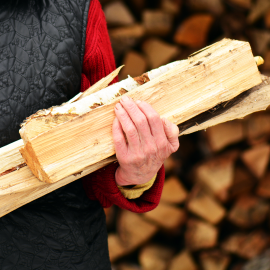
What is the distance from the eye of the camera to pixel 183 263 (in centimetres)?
142

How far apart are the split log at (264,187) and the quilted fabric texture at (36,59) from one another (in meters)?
1.17

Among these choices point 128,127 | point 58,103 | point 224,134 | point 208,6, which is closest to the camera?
point 128,127

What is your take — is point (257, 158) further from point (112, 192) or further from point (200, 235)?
point (112, 192)

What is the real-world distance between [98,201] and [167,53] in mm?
823

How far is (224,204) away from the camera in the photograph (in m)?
1.42

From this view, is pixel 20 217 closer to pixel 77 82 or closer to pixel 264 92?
pixel 77 82

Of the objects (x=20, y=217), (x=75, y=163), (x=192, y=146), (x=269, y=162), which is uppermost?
(x=75, y=163)

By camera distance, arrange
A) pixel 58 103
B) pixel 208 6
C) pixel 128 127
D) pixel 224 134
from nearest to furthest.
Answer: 1. pixel 128 127
2. pixel 58 103
3. pixel 208 6
4. pixel 224 134

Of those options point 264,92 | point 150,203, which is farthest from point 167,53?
point 150,203

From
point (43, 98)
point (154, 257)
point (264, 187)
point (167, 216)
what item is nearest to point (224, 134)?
point (264, 187)

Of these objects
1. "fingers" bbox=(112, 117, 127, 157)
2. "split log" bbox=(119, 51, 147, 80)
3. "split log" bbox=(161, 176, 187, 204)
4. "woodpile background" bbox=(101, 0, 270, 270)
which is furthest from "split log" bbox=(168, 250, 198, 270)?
"fingers" bbox=(112, 117, 127, 157)

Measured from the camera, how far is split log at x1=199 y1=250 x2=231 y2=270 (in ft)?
4.68

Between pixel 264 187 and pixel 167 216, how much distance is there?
1.71 feet

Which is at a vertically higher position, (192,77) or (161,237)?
(192,77)
